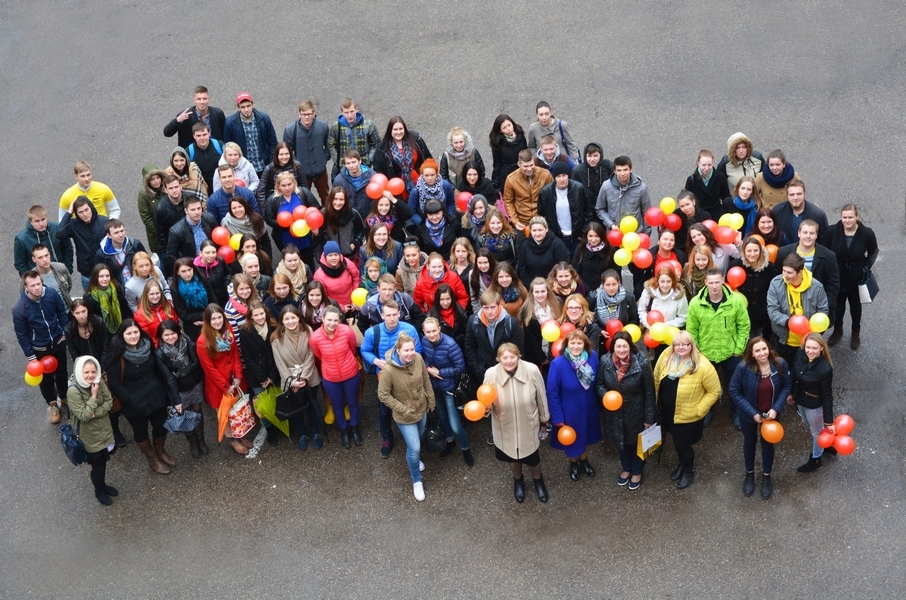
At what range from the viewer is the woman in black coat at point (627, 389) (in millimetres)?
9578

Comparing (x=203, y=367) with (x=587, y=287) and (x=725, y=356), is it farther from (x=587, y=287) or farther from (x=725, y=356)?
(x=725, y=356)

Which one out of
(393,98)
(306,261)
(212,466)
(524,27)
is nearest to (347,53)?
(393,98)

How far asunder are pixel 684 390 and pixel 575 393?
984mm

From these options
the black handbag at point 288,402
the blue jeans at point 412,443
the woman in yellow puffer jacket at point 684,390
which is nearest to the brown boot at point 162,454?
the black handbag at point 288,402

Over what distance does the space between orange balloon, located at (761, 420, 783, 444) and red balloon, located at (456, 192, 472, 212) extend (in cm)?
422

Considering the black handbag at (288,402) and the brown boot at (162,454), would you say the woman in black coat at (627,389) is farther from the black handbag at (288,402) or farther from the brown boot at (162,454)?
the brown boot at (162,454)

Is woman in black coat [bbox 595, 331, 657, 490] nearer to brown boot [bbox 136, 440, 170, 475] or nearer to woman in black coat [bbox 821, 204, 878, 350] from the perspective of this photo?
woman in black coat [bbox 821, 204, 878, 350]

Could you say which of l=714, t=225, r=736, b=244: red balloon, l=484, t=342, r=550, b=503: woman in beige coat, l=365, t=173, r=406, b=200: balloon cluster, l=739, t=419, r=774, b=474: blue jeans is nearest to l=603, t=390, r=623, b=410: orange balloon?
l=484, t=342, r=550, b=503: woman in beige coat

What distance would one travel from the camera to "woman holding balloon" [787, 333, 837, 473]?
9438 mm

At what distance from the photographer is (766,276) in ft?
34.8

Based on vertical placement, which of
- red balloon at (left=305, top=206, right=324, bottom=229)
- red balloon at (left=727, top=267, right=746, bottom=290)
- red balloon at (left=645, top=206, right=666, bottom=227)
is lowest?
red balloon at (left=727, top=267, right=746, bottom=290)

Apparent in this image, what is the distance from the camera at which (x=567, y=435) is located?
32.7 feet

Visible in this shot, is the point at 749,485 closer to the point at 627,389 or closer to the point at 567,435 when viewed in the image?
the point at 627,389

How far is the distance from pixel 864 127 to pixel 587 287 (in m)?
5.55
